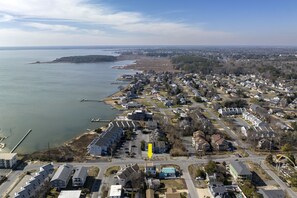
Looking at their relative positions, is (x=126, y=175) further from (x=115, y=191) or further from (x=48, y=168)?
(x=48, y=168)

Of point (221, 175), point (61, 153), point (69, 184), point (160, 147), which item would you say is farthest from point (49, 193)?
point (221, 175)

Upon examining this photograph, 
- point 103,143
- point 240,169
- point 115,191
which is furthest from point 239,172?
point 103,143

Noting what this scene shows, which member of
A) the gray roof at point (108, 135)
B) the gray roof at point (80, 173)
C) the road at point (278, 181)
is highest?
the gray roof at point (108, 135)

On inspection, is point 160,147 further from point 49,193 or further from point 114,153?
point 49,193

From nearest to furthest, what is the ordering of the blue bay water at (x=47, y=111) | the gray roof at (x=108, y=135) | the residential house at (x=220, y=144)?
the gray roof at (x=108, y=135)
the residential house at (x=220, y=144)
the blue bay water at (x=47, y=111)

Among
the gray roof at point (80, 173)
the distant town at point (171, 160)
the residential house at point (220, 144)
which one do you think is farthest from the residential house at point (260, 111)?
the gray roof at point (80, 173)

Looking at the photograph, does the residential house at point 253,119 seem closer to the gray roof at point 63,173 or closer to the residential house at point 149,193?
the residential house at point 149,193
